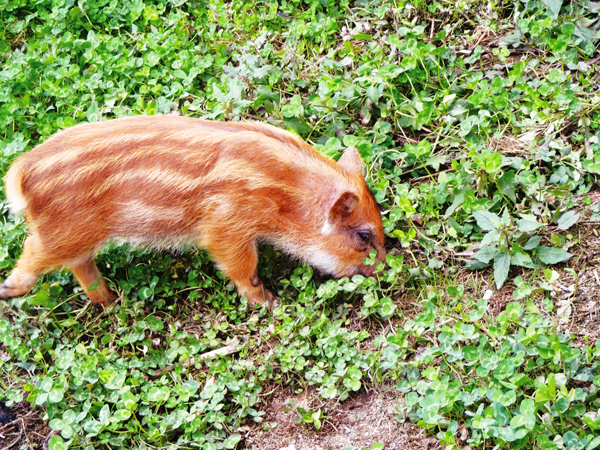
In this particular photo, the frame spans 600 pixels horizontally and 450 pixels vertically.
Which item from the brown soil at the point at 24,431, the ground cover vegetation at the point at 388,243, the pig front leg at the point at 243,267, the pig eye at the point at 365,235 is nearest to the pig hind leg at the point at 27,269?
the ground cover vegetation at the point at 388,243

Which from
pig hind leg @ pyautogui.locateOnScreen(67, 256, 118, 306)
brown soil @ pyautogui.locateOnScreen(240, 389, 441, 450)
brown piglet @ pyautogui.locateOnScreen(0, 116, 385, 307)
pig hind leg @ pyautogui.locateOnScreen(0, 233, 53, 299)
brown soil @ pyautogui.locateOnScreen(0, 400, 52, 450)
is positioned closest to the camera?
brown soil @ pyautogui.locateOnScreen(240, 389, 441, 450)

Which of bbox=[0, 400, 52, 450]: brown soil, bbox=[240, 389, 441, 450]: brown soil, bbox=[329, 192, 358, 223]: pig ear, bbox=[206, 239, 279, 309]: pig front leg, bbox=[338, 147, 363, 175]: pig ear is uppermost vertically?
bbox=[338, 147, 363, 175]: pig ear

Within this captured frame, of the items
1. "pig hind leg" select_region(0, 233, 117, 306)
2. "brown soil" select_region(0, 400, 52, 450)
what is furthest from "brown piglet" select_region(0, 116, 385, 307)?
"brown soil" select_region(0, 400, 52, 450)

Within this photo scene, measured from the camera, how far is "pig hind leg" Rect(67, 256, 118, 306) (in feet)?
15.0

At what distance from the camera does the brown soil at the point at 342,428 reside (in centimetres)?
365

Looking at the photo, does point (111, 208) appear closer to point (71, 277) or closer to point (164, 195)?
point (164, 195)

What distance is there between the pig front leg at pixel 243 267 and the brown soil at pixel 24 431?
1.41 metres

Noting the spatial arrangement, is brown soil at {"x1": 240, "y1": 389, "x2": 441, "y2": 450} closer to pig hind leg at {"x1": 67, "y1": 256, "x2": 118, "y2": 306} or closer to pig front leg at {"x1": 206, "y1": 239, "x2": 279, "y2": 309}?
pig front leg at {"x1": 206, "y1": 239, "x2": 279, "y2": 309}

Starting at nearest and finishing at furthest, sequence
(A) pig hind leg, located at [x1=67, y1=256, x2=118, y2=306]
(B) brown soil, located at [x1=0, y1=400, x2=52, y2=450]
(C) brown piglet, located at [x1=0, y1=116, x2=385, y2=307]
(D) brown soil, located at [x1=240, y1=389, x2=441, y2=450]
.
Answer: (D) brown soil, located at [x1=240, y1=389, x2=441, y2=450] < (B) brown soil, located at [x1=0, y1=400, x2=52, y2=450] < (C) brown piglet, located at [x1=0, y1=116, x2=385, y2=307] < (A) pig hind leg, located at [x1=67, y1=256, x2=118, y2=306]

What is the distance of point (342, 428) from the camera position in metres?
3.82

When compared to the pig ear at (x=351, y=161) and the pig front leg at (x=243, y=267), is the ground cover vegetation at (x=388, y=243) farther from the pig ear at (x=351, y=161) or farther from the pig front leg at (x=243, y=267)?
the pig ear at (x=351, y=161)

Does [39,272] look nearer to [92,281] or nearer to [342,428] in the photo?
[92,281]

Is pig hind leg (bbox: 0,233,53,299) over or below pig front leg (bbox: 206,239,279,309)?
over

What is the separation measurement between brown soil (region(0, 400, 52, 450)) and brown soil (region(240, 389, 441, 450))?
1.21m
